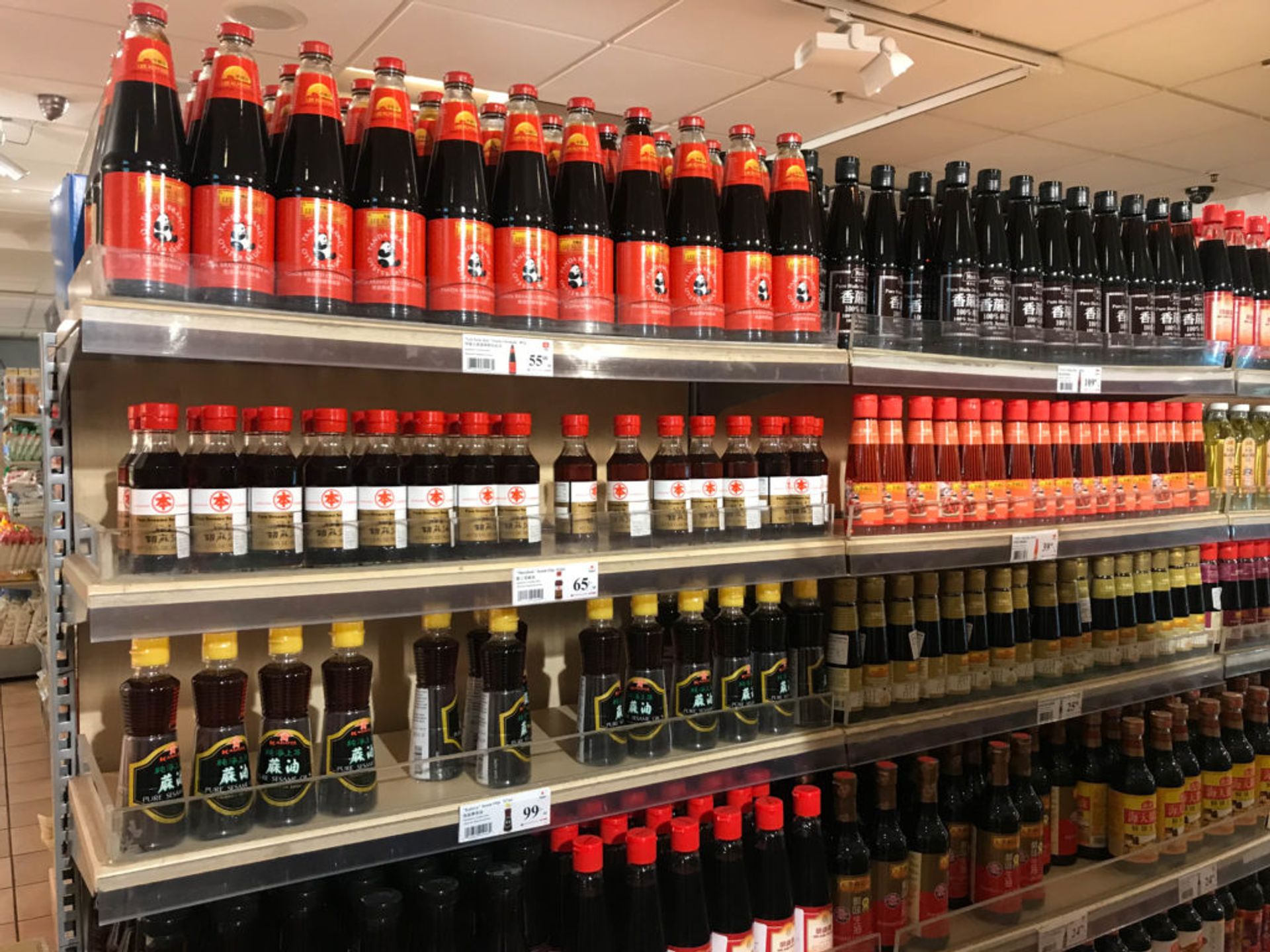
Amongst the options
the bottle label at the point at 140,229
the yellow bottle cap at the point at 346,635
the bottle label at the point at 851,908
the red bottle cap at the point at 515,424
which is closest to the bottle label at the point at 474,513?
the red bottle cap at the point at 515,424

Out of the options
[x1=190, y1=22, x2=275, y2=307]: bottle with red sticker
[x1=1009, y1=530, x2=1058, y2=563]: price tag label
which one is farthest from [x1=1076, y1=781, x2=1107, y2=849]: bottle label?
[x1=190, y1=22, x2=275, y2=307]: bottle with red sticker

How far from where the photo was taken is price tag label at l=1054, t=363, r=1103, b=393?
2176 millimetres

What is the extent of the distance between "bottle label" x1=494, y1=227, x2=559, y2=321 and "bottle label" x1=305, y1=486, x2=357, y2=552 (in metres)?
0.40

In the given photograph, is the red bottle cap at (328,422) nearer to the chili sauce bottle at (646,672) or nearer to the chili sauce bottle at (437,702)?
the chili sauce bottle at (437,702)

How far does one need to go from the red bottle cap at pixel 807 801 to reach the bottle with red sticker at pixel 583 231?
98cm

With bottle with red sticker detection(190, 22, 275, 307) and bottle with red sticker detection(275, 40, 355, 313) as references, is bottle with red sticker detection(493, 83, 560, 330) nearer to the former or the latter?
Result: bottle with red sticker detection(275, 40, 355, 313)

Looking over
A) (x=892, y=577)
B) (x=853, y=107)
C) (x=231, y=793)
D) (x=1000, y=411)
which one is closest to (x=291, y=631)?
(x=231, y=793)

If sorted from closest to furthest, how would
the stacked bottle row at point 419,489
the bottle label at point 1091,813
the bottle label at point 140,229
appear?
the bottle label at point 140,229, the stacked bottle row at point 419,489, the bottle label at point 1091,813

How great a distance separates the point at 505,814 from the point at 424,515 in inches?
19.9

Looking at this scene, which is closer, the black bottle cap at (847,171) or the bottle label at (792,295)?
the bottle label at (792,295)

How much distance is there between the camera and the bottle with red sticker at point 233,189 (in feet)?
4.26

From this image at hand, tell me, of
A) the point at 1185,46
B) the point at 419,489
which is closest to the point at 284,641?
the point at 419,489

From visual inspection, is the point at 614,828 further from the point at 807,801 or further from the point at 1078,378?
the point at 1078,378

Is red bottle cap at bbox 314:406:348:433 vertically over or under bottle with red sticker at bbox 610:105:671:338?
under
